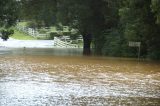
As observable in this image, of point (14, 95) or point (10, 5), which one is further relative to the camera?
point (10, 5)

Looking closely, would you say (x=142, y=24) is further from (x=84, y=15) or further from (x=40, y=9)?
(x=40, y=9)

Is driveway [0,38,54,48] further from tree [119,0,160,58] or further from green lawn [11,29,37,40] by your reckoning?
tree [119,0,160,58]

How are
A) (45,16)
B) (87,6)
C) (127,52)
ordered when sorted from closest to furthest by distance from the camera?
(127,52) → (87,6) → (45,16)

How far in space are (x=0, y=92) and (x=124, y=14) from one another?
77.9 ft

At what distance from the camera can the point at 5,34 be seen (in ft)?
213

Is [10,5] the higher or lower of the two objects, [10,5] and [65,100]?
the higher

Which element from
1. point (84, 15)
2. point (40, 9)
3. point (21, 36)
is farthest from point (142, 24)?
point (21, 36)

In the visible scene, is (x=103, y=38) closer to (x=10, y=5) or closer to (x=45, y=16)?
(x=45, y=16)

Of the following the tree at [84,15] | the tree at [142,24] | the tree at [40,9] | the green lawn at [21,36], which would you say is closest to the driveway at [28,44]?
the green lawn at [21,36]

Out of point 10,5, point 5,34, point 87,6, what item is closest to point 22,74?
point 10,5

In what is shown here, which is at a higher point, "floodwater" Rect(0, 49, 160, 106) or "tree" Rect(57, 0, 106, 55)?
"tree" Rect(57, 0, 106, 55)

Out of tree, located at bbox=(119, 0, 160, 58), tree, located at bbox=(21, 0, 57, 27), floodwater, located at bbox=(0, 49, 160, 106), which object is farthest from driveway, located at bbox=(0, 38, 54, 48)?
floodwater, located at bbox=(0, 49, 160, 106)

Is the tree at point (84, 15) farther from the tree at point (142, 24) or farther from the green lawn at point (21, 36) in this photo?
the green lawn at point (21, 36)

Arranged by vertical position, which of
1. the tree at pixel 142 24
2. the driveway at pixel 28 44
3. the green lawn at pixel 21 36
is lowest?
the driveway at pixel 28 44
